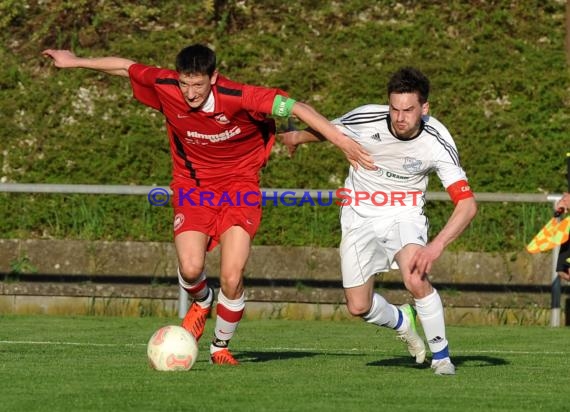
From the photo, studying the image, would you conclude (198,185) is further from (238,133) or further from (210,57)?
(210,57)

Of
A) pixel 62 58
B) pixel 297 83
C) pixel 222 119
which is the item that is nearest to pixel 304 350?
pixel 222 119

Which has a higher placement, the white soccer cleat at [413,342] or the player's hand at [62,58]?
the player's hand at [62,58]

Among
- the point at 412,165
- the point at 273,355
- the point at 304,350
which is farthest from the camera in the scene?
the point at 304,350

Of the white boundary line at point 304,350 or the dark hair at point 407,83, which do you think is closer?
the dark hair at point 407,83

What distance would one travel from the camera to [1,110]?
51.1 ft

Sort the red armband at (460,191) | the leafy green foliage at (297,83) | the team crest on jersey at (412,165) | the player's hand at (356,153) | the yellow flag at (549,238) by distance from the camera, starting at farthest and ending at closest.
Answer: the leafy green foliage at (297,83), the yellow flag at (549,238), the team crest on jersey at (412,165), the red armband at (460,191), the player's hand at (356,153)

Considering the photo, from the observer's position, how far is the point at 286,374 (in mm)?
7562

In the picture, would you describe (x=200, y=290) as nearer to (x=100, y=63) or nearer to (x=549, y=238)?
(x=100, y=63)

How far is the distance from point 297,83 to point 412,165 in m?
7.59

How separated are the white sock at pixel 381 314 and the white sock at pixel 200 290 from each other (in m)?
1.14

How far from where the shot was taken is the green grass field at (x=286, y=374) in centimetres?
618

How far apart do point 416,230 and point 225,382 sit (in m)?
1.99

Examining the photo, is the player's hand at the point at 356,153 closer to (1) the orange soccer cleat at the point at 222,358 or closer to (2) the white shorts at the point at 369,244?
(2) the white shorts at the point at 369,244

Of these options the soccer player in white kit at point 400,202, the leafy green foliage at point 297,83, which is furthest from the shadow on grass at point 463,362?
the leafy green foliage at point 297,83
